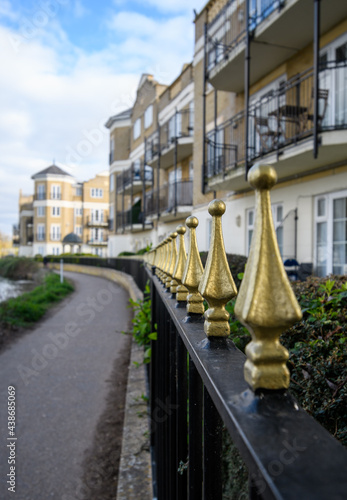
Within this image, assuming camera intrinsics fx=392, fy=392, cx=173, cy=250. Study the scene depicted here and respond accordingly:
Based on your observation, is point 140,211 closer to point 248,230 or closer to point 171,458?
point 248,230

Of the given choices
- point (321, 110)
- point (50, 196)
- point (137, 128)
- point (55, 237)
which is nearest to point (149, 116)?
point (137, 128)

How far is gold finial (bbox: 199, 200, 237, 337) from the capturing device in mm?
928

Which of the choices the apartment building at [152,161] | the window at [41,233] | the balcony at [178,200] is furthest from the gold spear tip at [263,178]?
the window at [41,233]

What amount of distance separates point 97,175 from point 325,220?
52.6 meters

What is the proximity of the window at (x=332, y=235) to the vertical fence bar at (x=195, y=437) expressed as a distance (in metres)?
8.17

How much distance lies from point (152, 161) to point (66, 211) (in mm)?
36812

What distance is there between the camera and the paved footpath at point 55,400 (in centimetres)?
329

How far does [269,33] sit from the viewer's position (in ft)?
31.4

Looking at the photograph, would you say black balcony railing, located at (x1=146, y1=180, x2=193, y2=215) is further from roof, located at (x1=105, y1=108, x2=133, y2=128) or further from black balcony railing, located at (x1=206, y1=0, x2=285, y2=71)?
roof, located at (x1=105, y1=108, x2=133, y2=128)

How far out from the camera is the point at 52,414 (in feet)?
14.9

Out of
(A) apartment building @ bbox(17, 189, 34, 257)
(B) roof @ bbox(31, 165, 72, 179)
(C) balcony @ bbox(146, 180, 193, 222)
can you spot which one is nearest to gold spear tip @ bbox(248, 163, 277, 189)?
(C) balcony @ bbox(146, 180, 193, 222)

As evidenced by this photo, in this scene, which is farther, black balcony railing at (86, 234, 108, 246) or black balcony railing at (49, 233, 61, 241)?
black balcony railing at (49, 233, 61, 241)

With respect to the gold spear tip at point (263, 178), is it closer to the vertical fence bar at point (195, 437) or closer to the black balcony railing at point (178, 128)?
the vertical fence bar at point (195, 437)

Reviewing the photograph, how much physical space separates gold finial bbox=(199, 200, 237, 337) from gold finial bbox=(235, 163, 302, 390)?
29 cm
